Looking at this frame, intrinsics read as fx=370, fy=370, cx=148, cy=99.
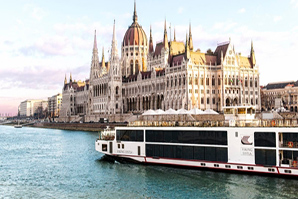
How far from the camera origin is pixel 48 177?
3659 cm

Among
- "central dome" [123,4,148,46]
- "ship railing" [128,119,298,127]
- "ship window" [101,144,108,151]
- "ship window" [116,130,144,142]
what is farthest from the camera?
"central dome" [123,4,148,46]

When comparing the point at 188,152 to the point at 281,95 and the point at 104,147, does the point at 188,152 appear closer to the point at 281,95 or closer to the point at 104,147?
the point at 104,147

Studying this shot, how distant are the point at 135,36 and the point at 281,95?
221 feet

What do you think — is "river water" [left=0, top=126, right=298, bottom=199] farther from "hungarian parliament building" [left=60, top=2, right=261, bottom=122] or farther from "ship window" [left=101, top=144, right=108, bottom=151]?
"hungarian parliament building" [left=60, top=2, right=261, bottom=122]

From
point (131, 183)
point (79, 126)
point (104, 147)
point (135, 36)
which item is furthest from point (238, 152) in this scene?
point (135, 36)

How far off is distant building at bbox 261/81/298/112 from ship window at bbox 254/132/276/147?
11218 centimetres

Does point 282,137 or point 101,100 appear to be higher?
point 101,100

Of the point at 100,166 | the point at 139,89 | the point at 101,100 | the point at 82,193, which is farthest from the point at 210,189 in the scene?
the point at 101,100

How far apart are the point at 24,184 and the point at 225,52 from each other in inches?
3552

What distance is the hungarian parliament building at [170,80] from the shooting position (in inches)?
4350

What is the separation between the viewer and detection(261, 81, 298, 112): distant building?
146000mm

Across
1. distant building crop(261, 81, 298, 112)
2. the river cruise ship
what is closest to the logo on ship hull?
the river cruise ship

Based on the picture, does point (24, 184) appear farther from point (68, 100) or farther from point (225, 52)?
point (68, 100)

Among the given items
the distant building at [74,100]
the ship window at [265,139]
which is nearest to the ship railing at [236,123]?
the ship window at [265,139]
